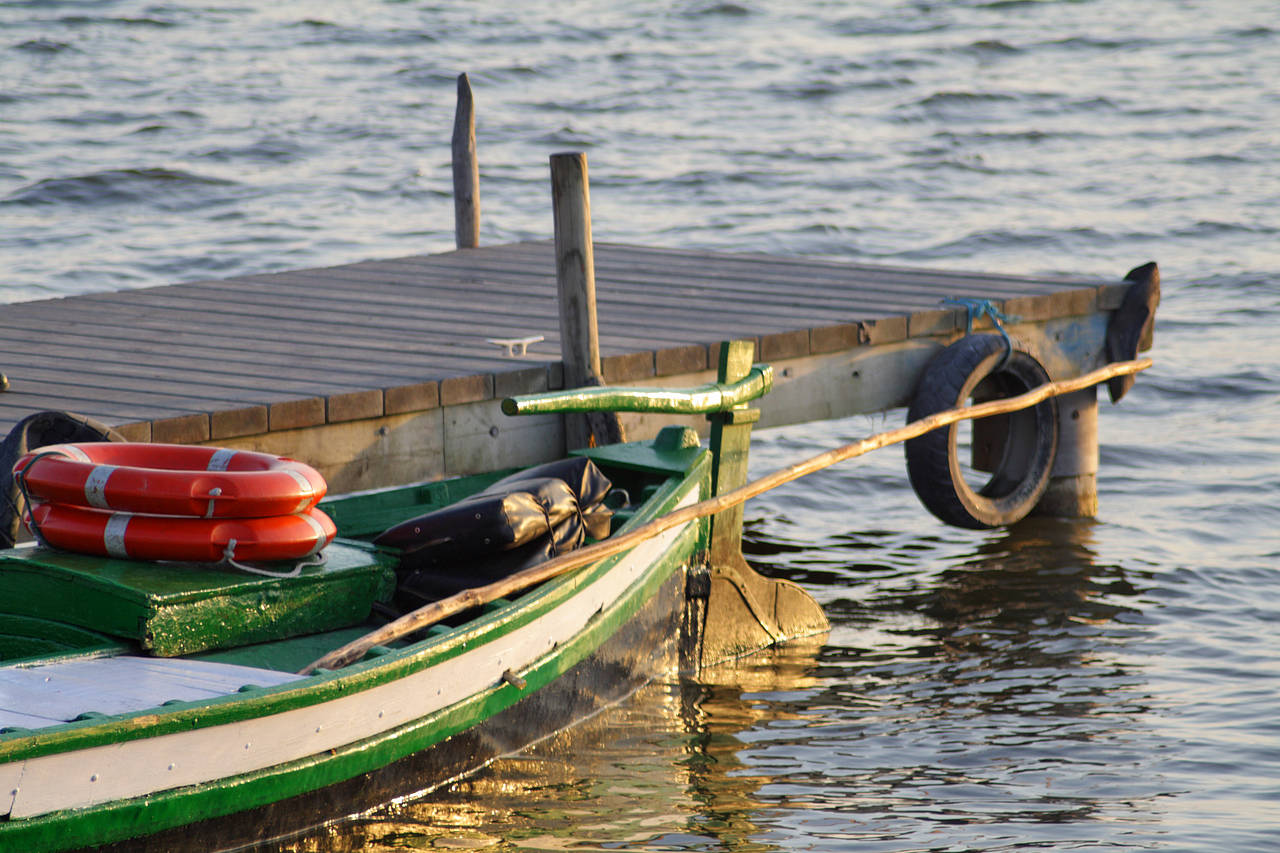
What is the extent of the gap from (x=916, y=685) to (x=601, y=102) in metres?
17.3

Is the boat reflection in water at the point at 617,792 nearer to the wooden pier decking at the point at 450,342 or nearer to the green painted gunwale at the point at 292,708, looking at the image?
the green painted gunwale at the point at 292,708

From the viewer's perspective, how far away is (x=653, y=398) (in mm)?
7348

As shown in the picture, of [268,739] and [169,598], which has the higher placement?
[169,598]

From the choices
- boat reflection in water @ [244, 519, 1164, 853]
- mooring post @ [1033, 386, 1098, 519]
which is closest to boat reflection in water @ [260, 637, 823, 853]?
boat reflection in water @ [244, 519, 1164, 853]

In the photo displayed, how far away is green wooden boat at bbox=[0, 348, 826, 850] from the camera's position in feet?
15.2

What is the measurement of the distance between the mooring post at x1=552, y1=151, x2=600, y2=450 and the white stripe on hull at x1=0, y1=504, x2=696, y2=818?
1602 millimetres

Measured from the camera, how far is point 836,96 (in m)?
24.7

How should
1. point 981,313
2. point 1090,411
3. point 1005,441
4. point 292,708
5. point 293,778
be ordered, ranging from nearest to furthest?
point 292,708, point 293,778, point 981,313, point 1005,441, point 1090,411

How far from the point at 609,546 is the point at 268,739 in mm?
1713

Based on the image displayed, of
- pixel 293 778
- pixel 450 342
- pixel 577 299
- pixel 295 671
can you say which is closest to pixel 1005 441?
pixel 577 299

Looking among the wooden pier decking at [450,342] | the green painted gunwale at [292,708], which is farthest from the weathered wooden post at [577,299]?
the green painted gunwale at [292,708]

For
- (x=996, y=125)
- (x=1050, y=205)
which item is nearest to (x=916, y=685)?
(x=1050, y=205)

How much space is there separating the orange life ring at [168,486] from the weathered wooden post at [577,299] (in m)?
2.32

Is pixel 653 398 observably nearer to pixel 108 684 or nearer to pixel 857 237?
pixel 108 684
